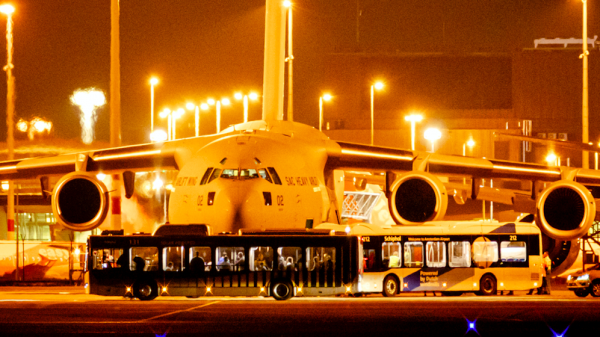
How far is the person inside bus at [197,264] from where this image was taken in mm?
21484

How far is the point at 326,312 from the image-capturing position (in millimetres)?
17438

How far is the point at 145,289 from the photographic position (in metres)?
21.7

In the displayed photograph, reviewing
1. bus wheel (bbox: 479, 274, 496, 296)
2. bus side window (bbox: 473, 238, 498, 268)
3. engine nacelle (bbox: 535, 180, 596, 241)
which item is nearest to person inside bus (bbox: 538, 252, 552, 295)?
bus side window (bbox: 473, 238, 498, 268)

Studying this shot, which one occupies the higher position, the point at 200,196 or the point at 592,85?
the point at 592,85

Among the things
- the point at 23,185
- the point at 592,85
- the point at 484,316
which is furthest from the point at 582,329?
the point at 592,85

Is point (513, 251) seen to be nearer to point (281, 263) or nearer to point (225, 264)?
point (281, 263)

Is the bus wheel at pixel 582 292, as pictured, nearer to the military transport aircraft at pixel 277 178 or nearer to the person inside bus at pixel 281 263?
the military transport aircraft at pixel 277 178

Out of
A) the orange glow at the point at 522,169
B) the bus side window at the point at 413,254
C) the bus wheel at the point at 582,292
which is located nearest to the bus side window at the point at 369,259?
the bus side window at the point at 413,254

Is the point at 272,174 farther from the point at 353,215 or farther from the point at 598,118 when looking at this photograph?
the point at 598,118

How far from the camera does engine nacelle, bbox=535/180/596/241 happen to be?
77.6ft

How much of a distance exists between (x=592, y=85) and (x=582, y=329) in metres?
93.8

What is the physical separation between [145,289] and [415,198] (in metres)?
7.20

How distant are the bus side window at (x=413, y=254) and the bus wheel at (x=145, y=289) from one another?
1032 centimetres

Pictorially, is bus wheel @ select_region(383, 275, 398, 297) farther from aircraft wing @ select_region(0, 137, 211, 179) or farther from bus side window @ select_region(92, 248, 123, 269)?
bus side window @ select_region(92, 248, 123, 269)
